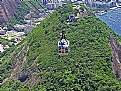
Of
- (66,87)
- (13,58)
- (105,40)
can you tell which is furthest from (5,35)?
(66,87)

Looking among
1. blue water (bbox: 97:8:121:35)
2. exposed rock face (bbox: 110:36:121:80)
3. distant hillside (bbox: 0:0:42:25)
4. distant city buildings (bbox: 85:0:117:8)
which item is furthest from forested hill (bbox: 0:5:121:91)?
distant city buildings (bbox: 85:0:117:8)

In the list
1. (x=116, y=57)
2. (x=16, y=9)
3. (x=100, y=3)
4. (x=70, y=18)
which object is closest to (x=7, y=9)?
(x=16, y=9)

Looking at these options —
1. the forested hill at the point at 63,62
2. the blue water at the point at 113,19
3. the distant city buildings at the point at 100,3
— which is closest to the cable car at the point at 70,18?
the forested hill at the point at 63,62

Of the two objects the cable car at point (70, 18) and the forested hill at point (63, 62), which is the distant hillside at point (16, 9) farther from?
the cable car at point (70, 18)

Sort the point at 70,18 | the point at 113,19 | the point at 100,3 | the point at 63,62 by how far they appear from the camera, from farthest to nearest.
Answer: the point at 100,3 → the point at 113,19 → the point at 70,18 → the point at 63,62

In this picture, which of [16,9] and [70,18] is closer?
[70,18]

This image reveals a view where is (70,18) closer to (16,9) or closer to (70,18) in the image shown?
(70,18)

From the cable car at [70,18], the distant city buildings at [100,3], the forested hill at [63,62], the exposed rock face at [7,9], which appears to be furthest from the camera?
the distant city buildings at [100,3]
